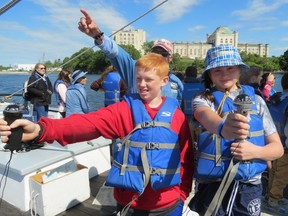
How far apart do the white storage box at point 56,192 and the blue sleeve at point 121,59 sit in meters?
1.24

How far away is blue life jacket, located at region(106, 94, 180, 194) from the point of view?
63.7 inches

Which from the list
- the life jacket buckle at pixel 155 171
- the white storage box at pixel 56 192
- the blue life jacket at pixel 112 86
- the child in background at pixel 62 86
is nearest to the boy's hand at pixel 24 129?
the life jacket buckle at pixel 155 171

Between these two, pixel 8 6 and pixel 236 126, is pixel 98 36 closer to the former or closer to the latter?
pixel 8 6

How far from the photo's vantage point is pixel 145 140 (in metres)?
1.64

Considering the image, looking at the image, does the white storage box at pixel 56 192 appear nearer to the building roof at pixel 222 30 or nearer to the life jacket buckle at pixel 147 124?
the life jacket buckle at pixel 147 124

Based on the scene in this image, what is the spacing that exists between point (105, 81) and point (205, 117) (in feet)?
11.6

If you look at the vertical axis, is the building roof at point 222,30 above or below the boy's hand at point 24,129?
above

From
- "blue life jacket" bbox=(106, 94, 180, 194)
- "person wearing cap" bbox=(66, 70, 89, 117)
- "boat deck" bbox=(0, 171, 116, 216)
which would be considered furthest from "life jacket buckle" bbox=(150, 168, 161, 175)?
"person wearing cap" bbox=(66, 70, 89, 117)

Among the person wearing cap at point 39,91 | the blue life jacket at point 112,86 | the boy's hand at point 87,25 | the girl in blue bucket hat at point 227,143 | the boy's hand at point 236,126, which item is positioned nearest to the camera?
the boy's hand at point 236,126

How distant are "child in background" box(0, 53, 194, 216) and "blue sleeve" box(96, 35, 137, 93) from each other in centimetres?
47

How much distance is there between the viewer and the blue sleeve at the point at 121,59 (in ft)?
6.80

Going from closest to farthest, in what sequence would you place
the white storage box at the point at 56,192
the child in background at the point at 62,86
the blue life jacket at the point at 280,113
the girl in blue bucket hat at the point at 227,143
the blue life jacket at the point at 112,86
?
the girl in blue bucket hat at the point at 227,143 < the white storage box at the point at 56,192 < the blue life jacket at the point at 280,113 < the blue life jacket at the point at 112,86 < the child in background at the point at 62,86

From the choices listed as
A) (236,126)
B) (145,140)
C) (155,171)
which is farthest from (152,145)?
(236,126)

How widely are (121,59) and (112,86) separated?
2.60 m
